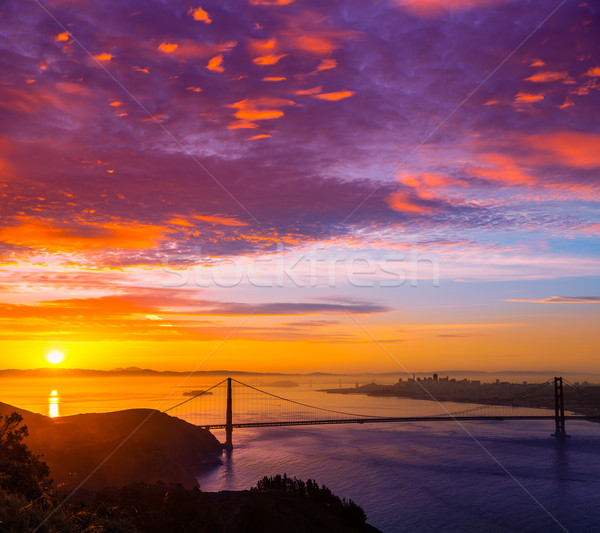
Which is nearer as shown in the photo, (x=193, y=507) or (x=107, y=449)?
(x=193, y=507)

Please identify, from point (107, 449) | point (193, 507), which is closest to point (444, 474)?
point (107, 449)

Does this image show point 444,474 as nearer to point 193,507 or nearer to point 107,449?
point 107,449

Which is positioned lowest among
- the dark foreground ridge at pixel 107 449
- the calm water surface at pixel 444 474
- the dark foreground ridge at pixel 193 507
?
the calm water surface at pixel 444 474

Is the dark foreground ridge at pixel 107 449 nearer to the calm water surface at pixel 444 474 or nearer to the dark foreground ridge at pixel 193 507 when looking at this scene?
the calm water surface at pixel 444 474

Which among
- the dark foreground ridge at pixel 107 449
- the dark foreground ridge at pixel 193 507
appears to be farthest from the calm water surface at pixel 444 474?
the dark foreground ridge at pixel 193 507

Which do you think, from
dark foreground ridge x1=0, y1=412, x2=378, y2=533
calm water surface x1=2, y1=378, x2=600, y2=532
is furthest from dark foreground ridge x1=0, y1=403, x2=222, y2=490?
dark foreground ridge x1=0, y1=412, x2=378, y2=533

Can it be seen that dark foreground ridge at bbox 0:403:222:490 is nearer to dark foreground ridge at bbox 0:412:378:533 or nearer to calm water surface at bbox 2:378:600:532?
calm water surface at bbox 2:378:600:532

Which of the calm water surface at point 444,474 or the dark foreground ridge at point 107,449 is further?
the dark foreground ridge at point 107,449

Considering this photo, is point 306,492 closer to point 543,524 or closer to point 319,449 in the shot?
point 543,524
